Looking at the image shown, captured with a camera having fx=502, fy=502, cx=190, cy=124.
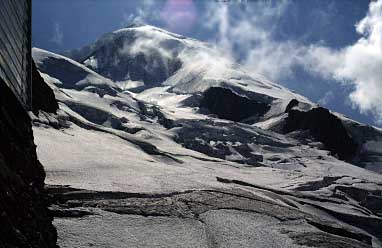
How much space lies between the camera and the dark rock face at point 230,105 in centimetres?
11612

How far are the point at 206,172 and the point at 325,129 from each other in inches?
2645

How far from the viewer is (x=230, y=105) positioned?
119750mm

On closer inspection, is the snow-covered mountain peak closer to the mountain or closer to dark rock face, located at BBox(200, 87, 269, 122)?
dark rock face, located at BBox(200, 87, 269, 122)

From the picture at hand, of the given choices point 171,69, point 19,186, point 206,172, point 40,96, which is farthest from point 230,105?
point 19,186

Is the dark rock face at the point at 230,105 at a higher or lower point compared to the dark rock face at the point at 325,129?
higher

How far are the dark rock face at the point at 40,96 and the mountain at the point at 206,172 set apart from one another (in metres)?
1.03

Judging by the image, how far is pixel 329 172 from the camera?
59594 millimetres

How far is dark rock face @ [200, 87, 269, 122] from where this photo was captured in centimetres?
11612

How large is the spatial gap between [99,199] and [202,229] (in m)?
4.19

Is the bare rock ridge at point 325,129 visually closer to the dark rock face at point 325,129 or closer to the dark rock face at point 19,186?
the dark rock face at point 325,129

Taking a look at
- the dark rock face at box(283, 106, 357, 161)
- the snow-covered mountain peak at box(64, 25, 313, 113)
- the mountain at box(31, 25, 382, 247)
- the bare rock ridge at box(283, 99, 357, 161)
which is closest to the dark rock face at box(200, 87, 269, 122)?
the mountain at box(31, 25, 382, 247)

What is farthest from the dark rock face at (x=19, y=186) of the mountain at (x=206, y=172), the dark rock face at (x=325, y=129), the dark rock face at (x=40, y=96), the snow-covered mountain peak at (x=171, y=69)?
the snow-covered mountain peak at (x=171, y=69)

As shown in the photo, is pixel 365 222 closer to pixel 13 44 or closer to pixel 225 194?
pixel 225 194

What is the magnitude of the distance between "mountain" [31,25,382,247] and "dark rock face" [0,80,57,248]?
1213mm
